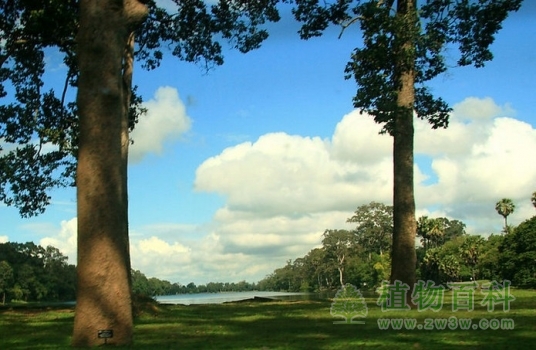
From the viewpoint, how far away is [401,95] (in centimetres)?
1603

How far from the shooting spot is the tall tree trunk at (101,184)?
8523 mm

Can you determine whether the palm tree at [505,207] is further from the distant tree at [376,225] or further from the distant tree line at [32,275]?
the distant tree line at [32,275]

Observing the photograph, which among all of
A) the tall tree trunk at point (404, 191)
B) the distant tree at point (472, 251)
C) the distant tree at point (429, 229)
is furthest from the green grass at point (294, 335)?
the distant tree at point (429, 229)

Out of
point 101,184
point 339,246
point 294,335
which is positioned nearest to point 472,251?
point 339,246

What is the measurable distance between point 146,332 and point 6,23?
14.2 meters

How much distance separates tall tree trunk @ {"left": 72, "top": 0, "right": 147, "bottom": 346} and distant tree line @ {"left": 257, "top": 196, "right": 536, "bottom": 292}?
172 ft

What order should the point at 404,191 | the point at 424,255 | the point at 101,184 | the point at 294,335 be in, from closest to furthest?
the point at 101,184 → the point at 294,335 → the point at 404,191 → the point at 424,255

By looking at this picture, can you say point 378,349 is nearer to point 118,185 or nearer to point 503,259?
point 118,185

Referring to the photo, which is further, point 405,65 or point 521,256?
point 521,256

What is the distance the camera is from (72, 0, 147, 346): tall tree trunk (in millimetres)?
8523

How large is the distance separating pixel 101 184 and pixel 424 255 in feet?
326

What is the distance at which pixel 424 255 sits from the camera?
102688mm

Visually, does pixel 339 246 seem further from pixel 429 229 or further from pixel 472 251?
pixel 472 251

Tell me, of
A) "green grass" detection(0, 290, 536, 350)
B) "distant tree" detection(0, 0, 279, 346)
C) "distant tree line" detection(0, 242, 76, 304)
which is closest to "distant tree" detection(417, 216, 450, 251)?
"distant tree line" detection(0, 242, 76, 304)
